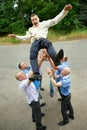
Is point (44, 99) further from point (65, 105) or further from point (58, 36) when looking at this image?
point (58, 36)

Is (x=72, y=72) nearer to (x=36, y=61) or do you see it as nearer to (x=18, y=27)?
(x=36, y=61)

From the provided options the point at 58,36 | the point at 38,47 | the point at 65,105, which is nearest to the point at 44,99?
the point at 65,105

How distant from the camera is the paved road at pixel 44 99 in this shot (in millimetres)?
7242

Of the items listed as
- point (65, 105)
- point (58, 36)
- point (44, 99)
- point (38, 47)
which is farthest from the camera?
point (58, 36)

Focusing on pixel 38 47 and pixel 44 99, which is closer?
pixel 38 47

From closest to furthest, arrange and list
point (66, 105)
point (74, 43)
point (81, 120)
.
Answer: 1. point (66, 105)
2. point (81, 120)
3. point (74, 43)

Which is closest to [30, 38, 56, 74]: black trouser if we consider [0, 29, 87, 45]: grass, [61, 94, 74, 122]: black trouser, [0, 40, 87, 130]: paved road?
[61, 94, 74, 122]: black trouser

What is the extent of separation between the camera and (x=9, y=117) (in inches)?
304

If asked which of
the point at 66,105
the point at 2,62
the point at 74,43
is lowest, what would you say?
the point at 66,105

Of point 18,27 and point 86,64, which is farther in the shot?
point 18,27

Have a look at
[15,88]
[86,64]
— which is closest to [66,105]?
[15,88]

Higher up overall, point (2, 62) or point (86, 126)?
point (2, 62)

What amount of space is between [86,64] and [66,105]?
189 inches

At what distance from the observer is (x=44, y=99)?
27.3 ft
